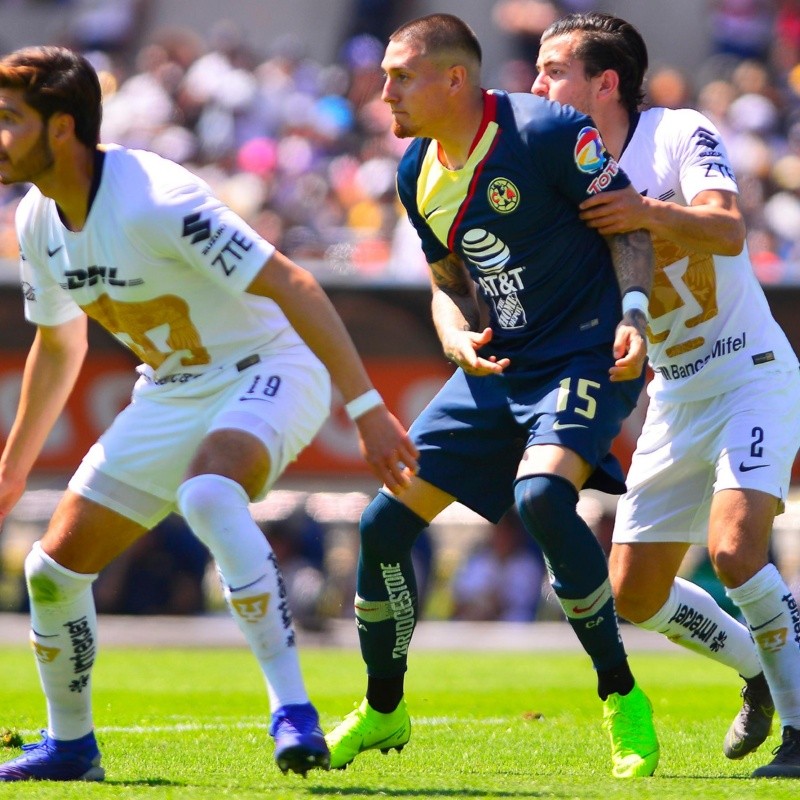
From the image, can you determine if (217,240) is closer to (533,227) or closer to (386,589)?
(533,227)

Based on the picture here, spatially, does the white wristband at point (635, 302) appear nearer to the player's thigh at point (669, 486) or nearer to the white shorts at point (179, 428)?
the player's thigh at point (669, 486)

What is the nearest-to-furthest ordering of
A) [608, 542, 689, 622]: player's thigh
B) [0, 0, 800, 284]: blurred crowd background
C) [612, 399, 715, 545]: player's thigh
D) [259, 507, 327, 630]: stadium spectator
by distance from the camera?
[612, 399, 715, 545]: player's thigh
[608, 542, 689, 622]: player's thigh
[0, 0, 800, 284]: blurred crowd background
[259, 507, 327, 630]: stadium spectator

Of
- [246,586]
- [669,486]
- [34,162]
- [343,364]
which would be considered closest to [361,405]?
[343,364]

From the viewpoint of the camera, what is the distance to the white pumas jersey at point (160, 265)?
4762mm

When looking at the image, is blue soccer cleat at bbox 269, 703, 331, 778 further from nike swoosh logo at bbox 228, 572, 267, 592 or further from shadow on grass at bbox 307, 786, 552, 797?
nike swoosh logo at bbox 228, 572, 267, 592

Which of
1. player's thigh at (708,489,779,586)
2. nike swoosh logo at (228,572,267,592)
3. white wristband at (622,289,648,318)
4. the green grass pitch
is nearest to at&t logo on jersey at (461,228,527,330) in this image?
white wristband at (622,289,648,318)

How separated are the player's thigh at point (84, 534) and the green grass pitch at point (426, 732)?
2.36ft

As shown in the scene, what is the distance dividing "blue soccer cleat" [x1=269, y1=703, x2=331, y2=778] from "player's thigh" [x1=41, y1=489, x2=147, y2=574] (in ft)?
2.89

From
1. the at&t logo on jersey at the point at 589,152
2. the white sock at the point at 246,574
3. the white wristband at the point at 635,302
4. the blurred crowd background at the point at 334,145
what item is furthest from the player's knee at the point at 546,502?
the blurred crowd background at the point at 334,145

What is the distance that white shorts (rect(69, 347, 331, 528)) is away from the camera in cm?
496

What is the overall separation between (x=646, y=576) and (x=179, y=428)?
2.11 metres

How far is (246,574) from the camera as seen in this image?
4.69 metres

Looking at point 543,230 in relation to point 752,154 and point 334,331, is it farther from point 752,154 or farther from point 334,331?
point 752,154

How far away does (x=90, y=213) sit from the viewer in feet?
16.2
